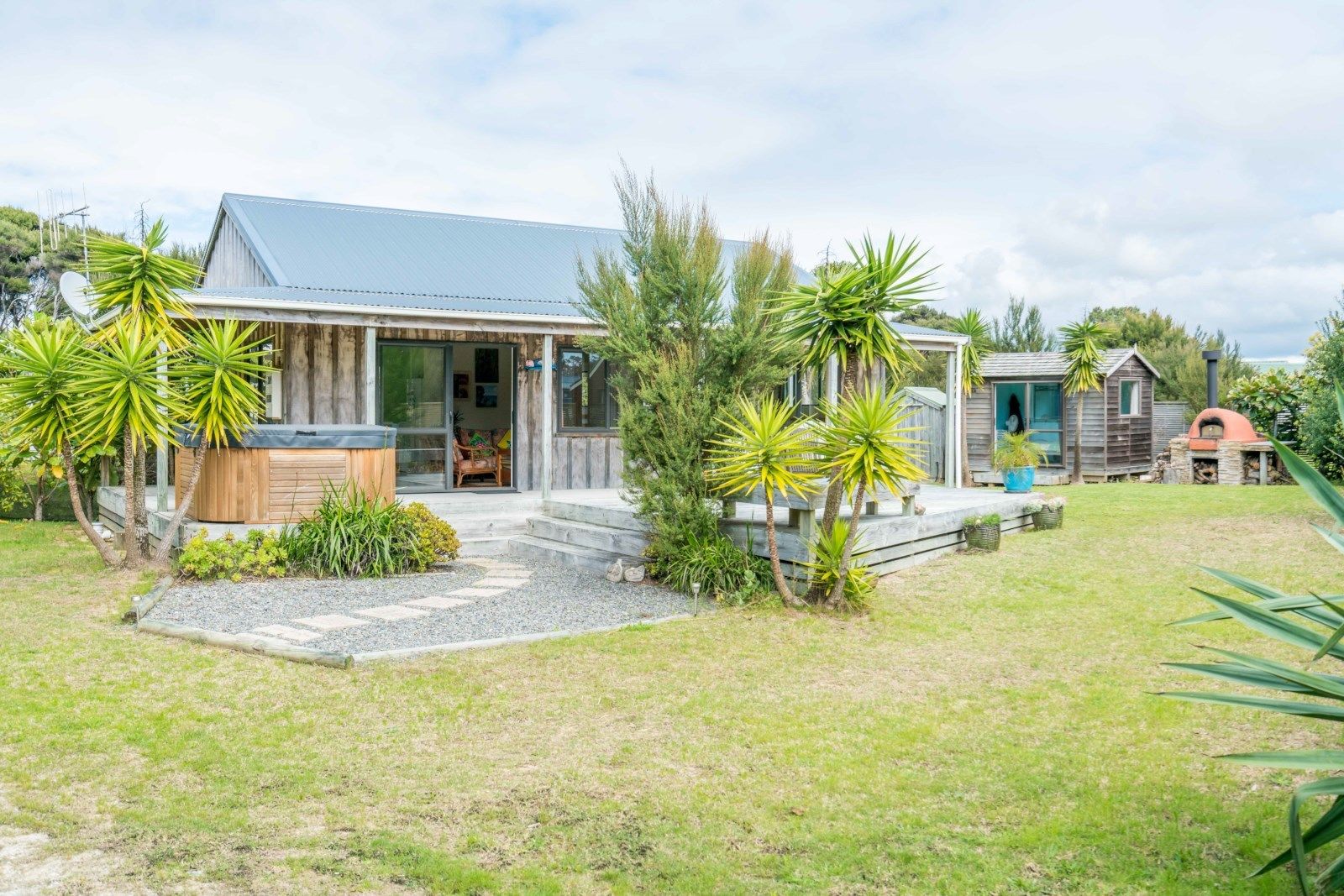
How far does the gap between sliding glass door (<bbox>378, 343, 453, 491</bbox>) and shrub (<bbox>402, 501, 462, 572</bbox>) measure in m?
3.26

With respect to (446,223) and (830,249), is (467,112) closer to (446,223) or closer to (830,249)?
(446,223)

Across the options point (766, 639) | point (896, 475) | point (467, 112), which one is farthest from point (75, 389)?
point (467, 112)

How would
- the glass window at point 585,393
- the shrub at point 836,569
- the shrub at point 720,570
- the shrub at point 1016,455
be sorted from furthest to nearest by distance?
the shrub at point 1016,455 < the glass window at point 585,393 < the shrub at point 720,570 < the shrub at point 836,569

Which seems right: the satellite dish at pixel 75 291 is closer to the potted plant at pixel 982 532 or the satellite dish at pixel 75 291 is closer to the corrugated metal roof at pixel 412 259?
the corrugated metal roof at pixel 412 259

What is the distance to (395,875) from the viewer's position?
3340 mm

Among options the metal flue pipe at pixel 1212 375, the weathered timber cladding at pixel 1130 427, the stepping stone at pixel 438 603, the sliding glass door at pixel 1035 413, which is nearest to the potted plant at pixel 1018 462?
the sliding glass door at pixel 1035 413

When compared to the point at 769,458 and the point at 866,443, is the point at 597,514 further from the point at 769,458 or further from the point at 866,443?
the point at 866,443

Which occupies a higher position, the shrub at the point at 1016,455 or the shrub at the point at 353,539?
the shrub at the point at 1016,455

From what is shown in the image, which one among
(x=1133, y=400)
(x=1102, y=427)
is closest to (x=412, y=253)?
(x=1102, y=427)

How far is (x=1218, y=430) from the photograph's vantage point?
19.8m

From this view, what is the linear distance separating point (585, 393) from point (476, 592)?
5525 mm

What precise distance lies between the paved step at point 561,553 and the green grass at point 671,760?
230 centimetres

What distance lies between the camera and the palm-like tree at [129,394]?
28.9 feet

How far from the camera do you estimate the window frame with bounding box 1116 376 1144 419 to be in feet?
71.8
